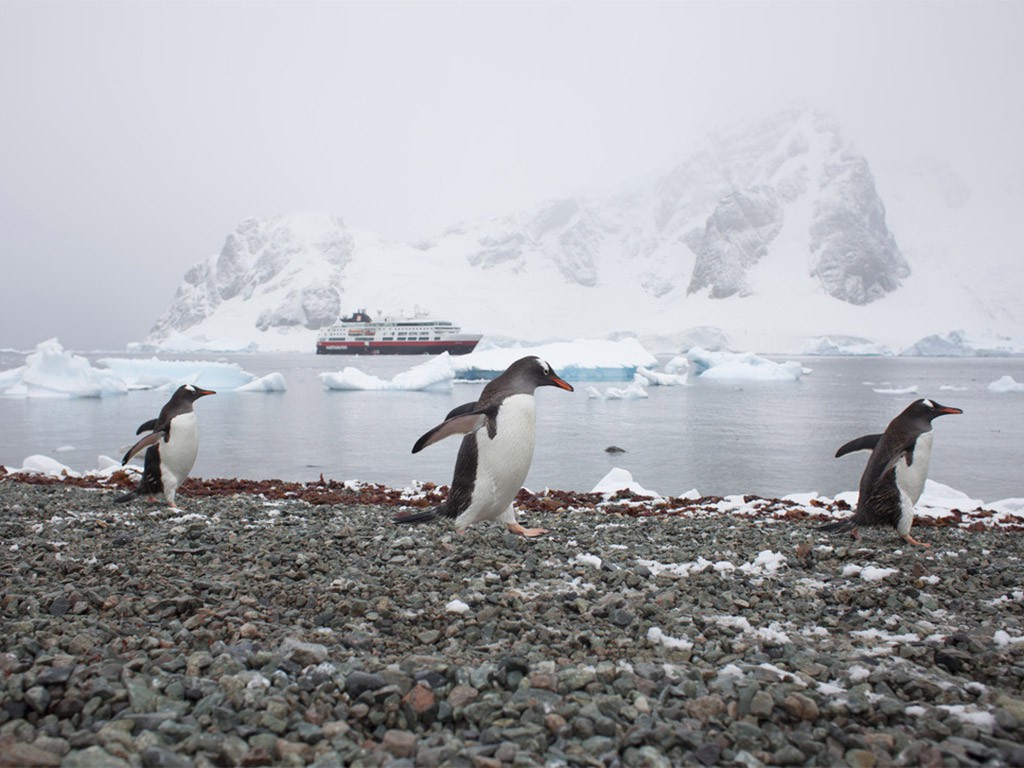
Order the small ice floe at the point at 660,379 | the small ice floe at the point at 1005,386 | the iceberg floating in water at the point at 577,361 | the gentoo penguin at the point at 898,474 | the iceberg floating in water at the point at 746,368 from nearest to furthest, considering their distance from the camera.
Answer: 1. the gentoo penguin at the point at 898,474
2. the small ice floe at the point at 1005,386
3. the small ice floe at the point at 660,379
4. the iceberg floating in water at the point at 577,361
5. the iceberg floating in water at the point at 746,368

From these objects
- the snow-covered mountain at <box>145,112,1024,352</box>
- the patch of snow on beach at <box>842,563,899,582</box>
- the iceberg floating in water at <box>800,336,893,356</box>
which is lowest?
the patch of snow on beach at <box>842,563,899,582</box>

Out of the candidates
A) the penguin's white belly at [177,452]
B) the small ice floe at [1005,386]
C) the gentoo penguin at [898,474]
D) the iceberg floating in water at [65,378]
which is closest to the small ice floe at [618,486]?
the gentoo penguin at [898,474]

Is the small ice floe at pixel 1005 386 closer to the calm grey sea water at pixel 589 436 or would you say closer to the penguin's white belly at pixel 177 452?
the calm grey sea water at pixel 589 436

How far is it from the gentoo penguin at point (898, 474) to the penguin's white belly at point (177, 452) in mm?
5523

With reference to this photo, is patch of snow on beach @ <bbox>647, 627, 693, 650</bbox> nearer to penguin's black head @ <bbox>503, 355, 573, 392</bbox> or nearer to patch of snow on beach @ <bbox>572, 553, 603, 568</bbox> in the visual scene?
patch of snow on beach @ <bbox>572, 553, 603, 568</bbox>

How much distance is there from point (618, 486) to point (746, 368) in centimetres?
3361

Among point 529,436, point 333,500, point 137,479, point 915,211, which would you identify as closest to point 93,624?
point 529,436

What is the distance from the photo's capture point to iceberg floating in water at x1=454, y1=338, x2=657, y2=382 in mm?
36875

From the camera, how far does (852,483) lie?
11328 mm

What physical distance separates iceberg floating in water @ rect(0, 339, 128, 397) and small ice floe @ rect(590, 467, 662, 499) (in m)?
25.3

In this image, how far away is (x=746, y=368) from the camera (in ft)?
134

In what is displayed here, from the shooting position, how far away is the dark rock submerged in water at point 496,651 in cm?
205

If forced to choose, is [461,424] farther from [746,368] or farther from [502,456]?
[746,368]

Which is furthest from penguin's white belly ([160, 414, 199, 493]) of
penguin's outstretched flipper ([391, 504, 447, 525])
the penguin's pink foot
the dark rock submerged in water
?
the penguin's pink foot
